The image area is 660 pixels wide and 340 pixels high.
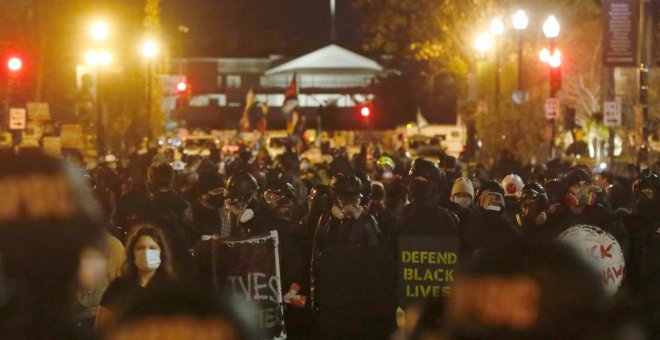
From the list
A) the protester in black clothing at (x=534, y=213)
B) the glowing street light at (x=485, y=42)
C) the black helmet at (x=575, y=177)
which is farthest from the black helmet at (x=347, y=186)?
the glowing street light at (x=485, y=42)

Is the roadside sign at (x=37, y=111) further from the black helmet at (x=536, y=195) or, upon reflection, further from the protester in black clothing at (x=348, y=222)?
the protester in black clothing at (x=348, y=222)

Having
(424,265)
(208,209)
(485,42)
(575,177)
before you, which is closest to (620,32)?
(575,177)

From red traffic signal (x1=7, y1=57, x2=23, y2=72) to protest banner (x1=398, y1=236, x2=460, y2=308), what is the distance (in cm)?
1964

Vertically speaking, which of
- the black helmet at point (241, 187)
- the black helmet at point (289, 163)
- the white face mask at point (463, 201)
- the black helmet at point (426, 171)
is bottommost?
the white face mask at point (463, 201)

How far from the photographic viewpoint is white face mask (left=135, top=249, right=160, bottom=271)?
6387mm

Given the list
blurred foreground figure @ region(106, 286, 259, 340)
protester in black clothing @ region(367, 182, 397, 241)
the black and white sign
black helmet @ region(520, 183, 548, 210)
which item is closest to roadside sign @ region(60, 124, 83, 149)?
the black and white sign

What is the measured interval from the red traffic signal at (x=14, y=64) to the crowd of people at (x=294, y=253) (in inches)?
468

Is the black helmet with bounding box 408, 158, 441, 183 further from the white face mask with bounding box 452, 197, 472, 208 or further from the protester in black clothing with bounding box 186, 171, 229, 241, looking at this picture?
the protester in black clothing with bounding box 186, 171, 229, 241

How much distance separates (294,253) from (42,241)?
5.42 metres

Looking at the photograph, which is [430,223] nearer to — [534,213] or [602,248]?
[534,213]

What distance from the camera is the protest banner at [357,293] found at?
8.39 meters

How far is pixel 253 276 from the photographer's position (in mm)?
8070

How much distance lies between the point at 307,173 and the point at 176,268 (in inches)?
577

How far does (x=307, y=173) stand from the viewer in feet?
69.1
